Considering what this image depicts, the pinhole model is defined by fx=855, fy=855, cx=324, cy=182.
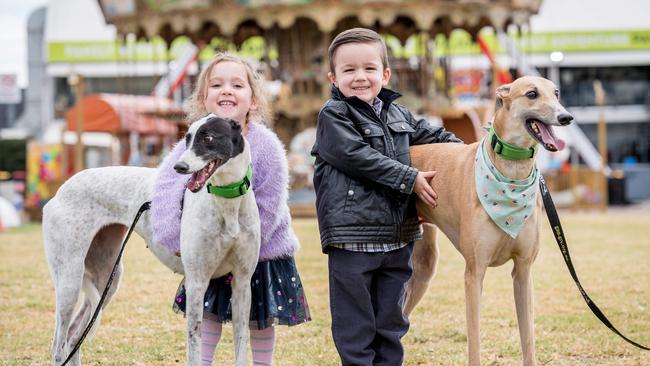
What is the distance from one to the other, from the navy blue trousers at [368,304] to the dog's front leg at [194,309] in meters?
0.70

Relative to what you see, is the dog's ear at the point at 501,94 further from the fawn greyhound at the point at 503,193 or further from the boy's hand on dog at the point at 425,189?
the boy's hand on dog at the point at 425,189

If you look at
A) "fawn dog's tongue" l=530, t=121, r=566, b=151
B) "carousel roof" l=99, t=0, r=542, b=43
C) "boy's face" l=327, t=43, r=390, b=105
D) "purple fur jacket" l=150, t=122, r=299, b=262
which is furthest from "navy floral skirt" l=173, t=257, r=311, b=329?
"carousel roof" l=99, t=0, r=542, b=43

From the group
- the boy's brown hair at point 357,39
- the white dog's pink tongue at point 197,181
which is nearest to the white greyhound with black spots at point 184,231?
the white dog's pink tongue at point 197,181

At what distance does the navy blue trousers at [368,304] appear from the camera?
14.6 feet

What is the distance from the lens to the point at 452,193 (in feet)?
15.2

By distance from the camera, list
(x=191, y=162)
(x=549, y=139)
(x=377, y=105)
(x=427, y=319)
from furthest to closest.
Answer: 1. (x=427, y=319)
2. (x=377, y=105)
3. (x=549, y=139)
4. (x=191, y=162)

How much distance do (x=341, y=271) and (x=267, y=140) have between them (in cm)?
87

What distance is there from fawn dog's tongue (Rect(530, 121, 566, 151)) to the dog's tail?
9.02ft

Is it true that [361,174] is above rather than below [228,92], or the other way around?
below

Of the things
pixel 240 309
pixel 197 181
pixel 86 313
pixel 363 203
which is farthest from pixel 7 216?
pixel 197 181

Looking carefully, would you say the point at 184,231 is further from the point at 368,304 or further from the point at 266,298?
the point at 368,304

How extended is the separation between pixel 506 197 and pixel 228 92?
159 cm

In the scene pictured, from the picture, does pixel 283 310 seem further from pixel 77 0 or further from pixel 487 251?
pixel 77 0

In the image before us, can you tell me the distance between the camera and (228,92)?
4672 mm
